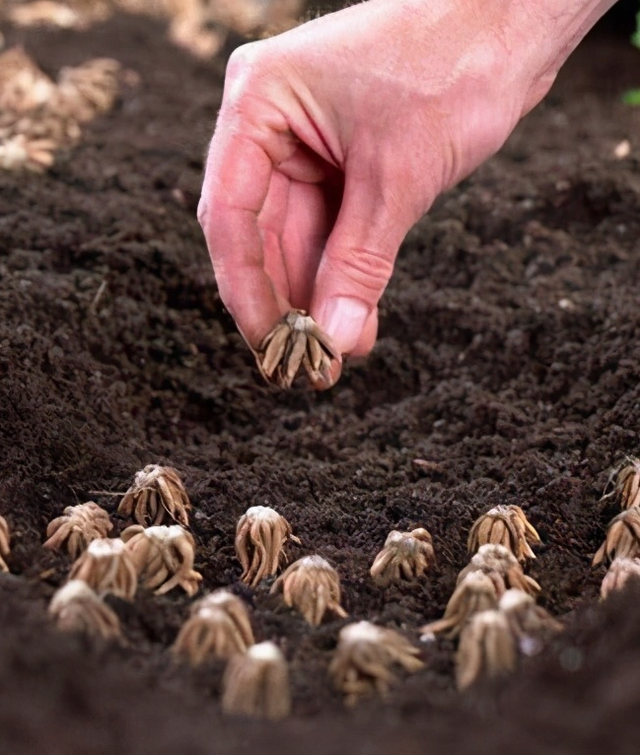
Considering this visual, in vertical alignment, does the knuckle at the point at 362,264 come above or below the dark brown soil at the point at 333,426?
above

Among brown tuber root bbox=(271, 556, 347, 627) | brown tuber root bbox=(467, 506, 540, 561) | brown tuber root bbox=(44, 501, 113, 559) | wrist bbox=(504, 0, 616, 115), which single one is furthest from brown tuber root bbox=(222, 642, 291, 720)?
wrist bbox=(504, 0, 616, 115)

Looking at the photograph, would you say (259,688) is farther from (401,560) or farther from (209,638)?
(401,560)

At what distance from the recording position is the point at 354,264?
2.07 m

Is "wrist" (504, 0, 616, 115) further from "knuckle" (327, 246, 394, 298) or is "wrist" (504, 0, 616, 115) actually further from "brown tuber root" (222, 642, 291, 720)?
"brown tuber root" (222, 642, 291, 720)

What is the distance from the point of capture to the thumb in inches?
80.8

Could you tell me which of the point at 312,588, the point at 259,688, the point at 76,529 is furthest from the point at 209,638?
the point at 76,529

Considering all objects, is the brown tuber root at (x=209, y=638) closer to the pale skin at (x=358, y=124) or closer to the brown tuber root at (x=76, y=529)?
the brown tuber root at (x=76, y=529)

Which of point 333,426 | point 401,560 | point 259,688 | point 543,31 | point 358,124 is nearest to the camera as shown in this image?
point 259,688

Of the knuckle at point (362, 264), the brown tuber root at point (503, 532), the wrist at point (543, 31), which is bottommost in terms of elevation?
the brown tuber root at point (503, 532)

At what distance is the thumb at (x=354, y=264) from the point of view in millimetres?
2053

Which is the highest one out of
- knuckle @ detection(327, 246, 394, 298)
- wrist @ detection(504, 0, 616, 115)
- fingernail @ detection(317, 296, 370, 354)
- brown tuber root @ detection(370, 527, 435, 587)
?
wrist @ detection(504, 0, 616, 115)

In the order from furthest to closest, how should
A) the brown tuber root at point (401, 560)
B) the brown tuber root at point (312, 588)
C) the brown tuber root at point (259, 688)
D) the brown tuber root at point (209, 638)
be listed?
the brown tuber root at point (401, 560), the brown tuber root at point (312, 588), the brown tuber root at point (209, 638), the brown tuber root at point (259, 688)

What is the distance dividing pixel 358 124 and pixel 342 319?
0.41 meters

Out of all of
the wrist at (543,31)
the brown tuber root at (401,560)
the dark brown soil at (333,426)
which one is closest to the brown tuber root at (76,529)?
the dark brown soil at (333,426)
